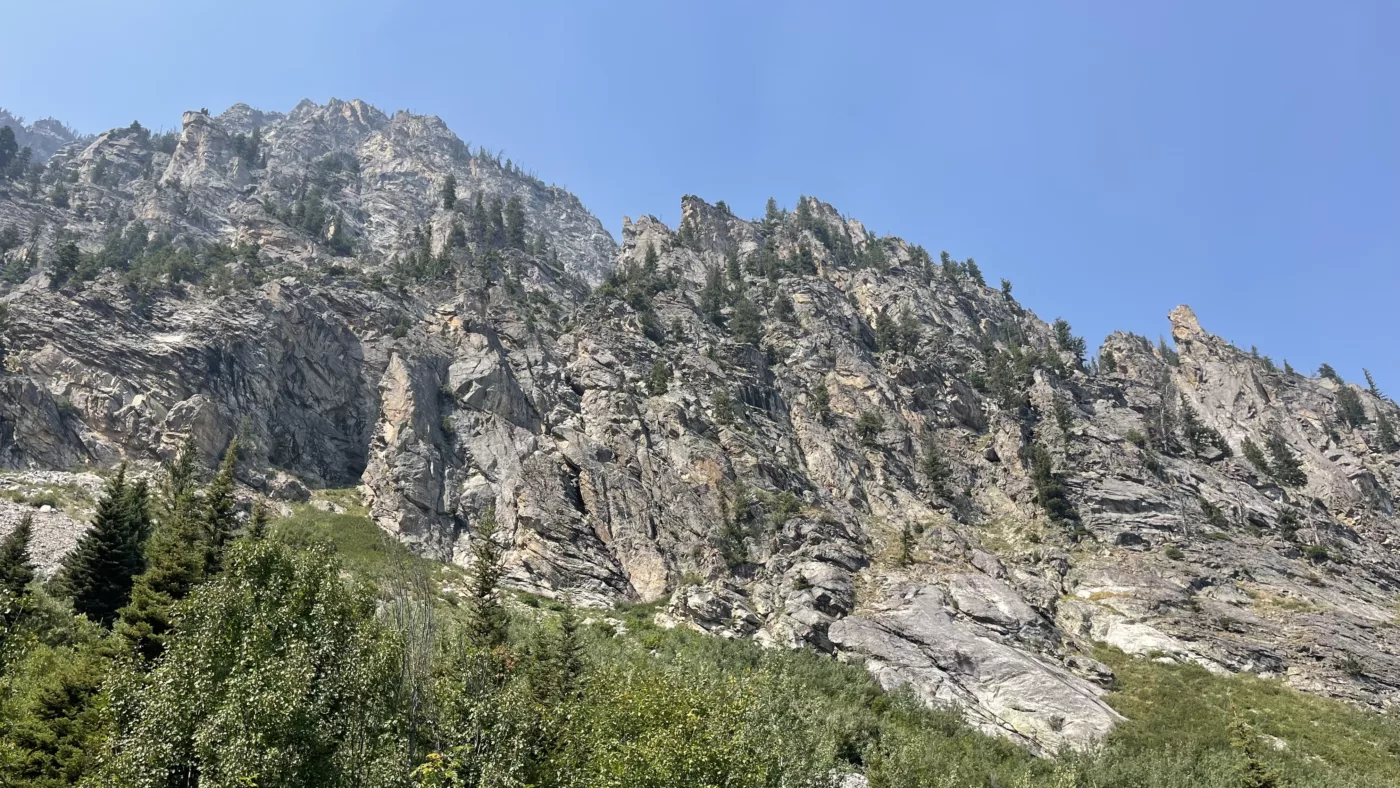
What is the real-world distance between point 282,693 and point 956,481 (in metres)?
74.8

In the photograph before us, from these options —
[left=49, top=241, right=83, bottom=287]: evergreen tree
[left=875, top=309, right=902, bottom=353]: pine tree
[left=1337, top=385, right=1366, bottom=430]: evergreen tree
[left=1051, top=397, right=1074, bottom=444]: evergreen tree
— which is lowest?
[left=49, top=241, right=83, bottom=287]: evergreen tree

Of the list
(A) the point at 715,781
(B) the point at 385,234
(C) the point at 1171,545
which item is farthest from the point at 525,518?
(B) the point at 385,234

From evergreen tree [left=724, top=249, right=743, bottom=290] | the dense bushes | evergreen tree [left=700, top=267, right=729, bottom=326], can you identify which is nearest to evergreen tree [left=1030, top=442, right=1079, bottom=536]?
the dense bushes

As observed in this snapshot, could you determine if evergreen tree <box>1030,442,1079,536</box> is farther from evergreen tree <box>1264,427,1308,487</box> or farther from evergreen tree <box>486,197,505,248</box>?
evergreen tree <box>486,197,505,248</box>

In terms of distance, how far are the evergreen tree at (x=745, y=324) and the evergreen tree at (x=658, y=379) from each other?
52.8 feet

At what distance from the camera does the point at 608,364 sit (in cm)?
9100

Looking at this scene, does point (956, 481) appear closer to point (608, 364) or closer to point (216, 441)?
point (608, 364)

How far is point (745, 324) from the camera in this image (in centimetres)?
10550

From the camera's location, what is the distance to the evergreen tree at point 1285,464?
3664 inches

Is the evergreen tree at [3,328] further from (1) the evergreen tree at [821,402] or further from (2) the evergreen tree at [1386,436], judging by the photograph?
(2) the evergreen tree at [1386,436]

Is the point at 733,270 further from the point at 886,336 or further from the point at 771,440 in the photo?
the point at 771,440

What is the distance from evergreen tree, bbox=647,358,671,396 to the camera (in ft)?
284

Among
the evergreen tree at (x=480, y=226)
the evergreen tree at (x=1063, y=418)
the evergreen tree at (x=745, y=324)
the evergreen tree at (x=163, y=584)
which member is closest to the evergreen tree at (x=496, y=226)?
the evergreen tree at (x=480, y=226)

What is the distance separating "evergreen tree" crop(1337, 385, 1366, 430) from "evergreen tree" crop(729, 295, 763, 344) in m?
87.0
